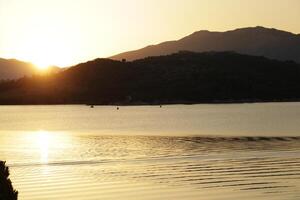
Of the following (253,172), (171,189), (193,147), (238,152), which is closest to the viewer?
(171,189)

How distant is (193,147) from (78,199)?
2748cm

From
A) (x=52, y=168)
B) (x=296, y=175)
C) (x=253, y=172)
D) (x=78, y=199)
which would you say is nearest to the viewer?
(x=78, y=199)

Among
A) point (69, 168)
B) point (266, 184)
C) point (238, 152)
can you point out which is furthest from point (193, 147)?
point (266, 184)

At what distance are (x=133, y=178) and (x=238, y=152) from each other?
15.5 meters

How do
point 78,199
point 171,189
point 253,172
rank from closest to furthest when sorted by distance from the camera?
point 78,199 → point 171,189 → point 253,172

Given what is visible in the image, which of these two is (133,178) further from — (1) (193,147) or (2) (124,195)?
(1) (193,147)

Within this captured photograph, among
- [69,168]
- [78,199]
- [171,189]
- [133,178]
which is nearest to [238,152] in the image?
[69,168]

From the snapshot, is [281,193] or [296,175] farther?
[296,175]

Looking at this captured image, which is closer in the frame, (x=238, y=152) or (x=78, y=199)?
(x=78, y=199)

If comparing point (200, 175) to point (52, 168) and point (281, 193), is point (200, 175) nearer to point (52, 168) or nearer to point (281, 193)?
point (281, 193)

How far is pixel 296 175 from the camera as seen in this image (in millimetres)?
28078

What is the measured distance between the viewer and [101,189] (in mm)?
26078

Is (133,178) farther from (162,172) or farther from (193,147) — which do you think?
(193,147)

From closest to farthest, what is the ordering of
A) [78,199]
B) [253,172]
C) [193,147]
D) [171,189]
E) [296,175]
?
1. [78,199]
2. [171,189]
3. [296,175]
4. [253,172]
5. [193,147]
